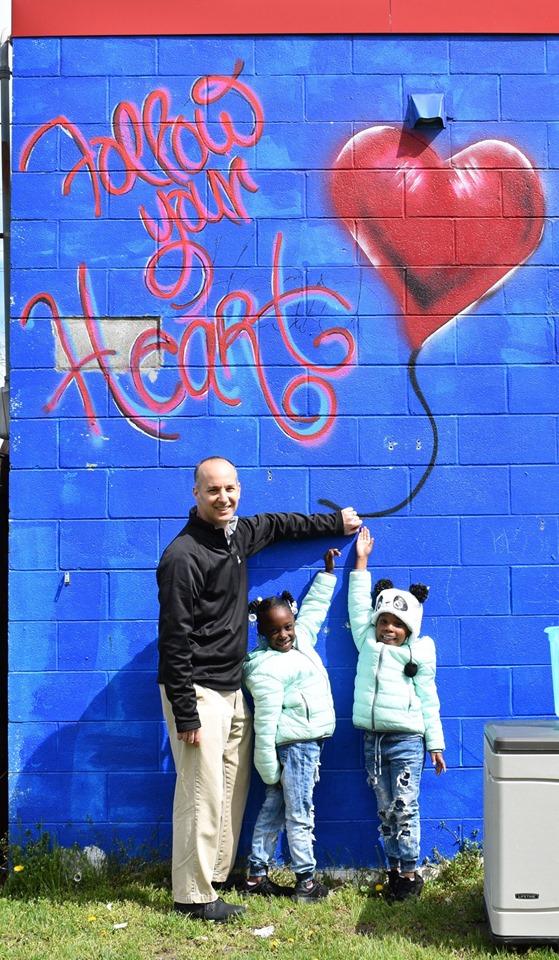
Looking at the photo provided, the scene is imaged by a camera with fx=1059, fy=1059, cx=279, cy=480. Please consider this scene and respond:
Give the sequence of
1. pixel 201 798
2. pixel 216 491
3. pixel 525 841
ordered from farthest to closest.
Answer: pixel 216 491 < pixel 201 798 < pixel 525 841

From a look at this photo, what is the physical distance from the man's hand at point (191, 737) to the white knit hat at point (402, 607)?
1.05m

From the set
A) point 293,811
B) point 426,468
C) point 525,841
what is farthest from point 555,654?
point 293,811

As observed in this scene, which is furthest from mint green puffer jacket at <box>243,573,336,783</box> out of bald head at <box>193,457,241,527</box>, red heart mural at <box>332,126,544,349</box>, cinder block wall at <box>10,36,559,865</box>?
red heart mural at <box>332,126,544,349</box>

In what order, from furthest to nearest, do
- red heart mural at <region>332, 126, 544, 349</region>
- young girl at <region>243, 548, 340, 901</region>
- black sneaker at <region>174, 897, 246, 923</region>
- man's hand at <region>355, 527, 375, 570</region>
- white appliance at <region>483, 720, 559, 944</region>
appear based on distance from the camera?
1. red heart mural at <region>332, 126, 544, 349</region>
2. man's hand at <region>355, 527, 375, 570</region>
3. young girl at <region>243, 548, 340, 901</region>
4. black sneaker at <region>174, 897, 246, 923</region>
5. white appliance at <region>483, 720, 559, 944</region>

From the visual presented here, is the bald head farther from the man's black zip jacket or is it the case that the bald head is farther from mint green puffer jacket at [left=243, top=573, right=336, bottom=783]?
mint green puffer jacket at [left=243, top=573, right=336, bottom=783]

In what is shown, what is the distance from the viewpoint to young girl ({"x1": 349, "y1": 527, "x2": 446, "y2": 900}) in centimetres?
509

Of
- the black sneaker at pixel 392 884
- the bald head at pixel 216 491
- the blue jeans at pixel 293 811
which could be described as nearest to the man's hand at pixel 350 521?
the bald head at pixel 216 491

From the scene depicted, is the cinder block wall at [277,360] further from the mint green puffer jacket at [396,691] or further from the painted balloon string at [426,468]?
the mint green puffer jacket at [396,691]

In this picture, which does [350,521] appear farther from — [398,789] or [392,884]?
[392,884]

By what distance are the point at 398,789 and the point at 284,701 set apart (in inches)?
27.2

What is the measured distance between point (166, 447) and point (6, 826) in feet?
7.30

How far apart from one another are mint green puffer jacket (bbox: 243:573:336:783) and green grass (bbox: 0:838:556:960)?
70 centimetres

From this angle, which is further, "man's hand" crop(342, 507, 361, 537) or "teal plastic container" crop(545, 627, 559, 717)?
"man's hand" crop(342, 507, 361, 537)

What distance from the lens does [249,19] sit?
5562mm
